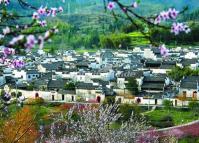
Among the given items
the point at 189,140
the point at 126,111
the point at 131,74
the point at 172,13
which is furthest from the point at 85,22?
the point at 172,13

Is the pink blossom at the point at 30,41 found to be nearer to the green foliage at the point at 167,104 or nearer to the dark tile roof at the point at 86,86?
the green foliage at the point at 167,104

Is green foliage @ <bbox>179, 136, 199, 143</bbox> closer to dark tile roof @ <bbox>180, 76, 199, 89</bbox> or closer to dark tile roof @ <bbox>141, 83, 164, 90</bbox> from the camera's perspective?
dark tile roof @ <bbox>180, 76, 199, 89</bbox>

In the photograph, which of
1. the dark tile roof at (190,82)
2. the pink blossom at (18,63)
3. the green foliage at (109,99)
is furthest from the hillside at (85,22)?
the pink blossom at (18,63)

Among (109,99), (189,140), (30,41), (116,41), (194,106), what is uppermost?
(116,41)

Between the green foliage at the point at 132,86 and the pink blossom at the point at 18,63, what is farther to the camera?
the green foliage at the point at 132,86

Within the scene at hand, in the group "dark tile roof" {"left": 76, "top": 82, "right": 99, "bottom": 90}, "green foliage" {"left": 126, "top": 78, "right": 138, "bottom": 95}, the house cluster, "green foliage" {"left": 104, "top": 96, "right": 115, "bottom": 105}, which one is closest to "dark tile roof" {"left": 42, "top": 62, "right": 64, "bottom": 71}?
the house cluster

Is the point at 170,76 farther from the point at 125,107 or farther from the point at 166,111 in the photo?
the point at 125,107

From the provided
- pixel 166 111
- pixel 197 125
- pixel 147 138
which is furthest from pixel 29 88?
pixel 147 138

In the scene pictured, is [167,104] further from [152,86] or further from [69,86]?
[69,86]
